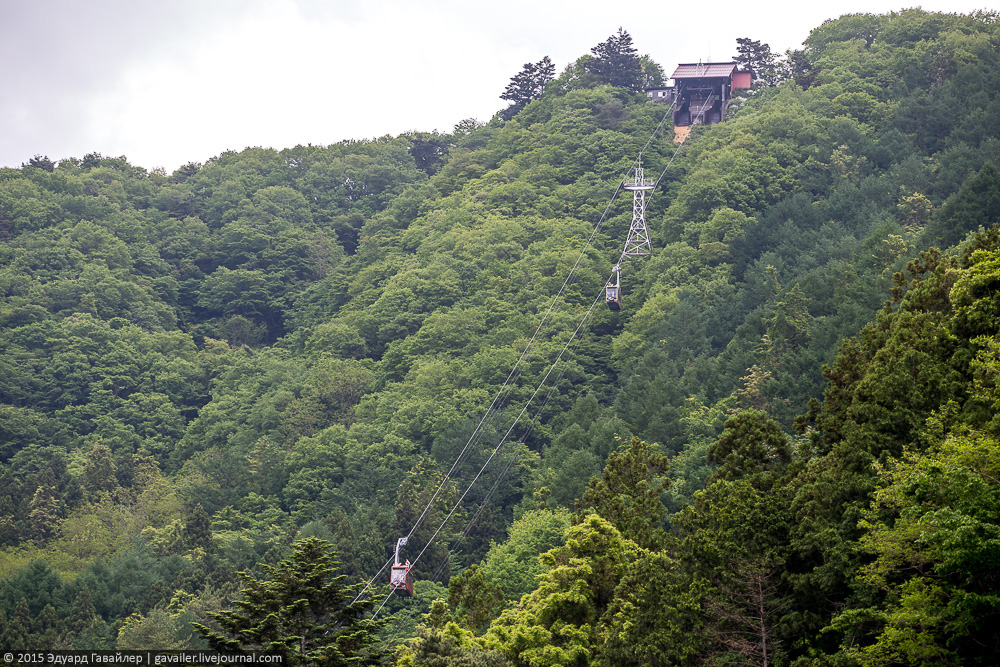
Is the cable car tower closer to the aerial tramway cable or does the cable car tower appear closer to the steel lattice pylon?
the steel lattice pylon

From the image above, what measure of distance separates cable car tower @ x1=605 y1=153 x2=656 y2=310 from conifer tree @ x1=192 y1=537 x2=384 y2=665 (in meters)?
40.8

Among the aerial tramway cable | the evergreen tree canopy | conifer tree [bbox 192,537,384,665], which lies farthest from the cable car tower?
conifer tree [bbox 192,537,384,665]

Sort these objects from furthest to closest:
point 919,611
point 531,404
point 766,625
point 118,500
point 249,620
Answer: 1. point 118,500
2. point 531,404
3. point 766,625
4. point 249,620
5. point 919,611

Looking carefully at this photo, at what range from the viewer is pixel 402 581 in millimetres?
47250

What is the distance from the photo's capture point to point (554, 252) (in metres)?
75.9

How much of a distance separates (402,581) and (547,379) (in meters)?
19.3

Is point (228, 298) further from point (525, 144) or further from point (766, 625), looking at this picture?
point (766, 625)

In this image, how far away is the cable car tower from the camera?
217ft

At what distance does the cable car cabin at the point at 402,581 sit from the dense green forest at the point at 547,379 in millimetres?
1175

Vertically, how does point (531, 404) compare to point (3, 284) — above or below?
below

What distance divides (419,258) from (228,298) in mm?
17643

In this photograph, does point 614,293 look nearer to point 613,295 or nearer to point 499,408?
point 613,295

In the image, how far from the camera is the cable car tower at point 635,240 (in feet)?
217

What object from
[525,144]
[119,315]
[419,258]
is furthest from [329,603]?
[525,144]
